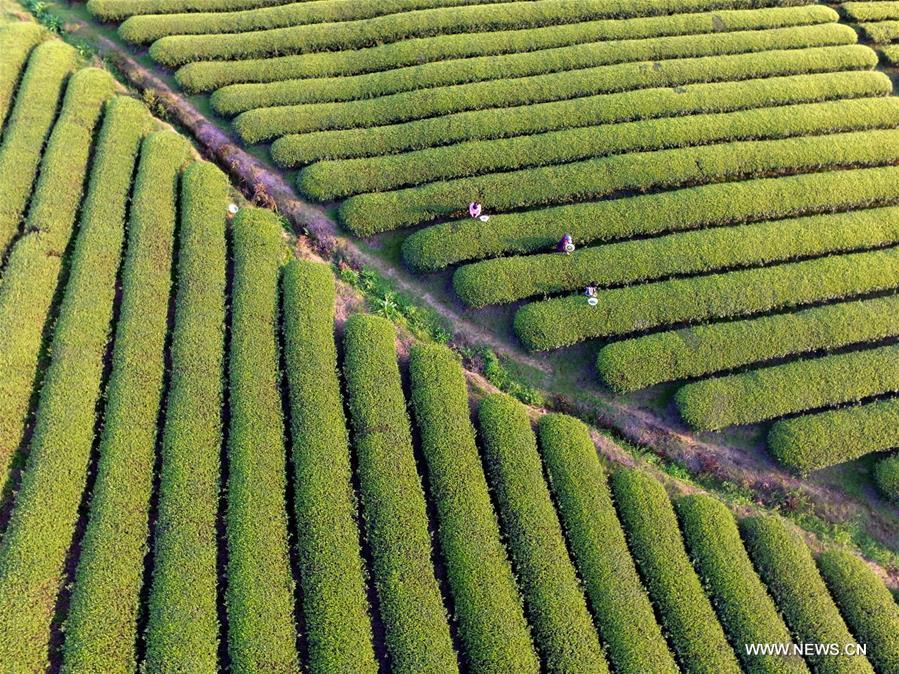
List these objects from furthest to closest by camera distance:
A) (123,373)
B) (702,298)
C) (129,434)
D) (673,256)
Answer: (673,256)
(702,298)
(123,373)
(129,434)

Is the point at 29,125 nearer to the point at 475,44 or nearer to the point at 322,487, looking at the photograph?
the point at 475,44

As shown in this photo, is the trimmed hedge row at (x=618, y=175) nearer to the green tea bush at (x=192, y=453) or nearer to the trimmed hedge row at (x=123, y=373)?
the green tea bush at (x=192, y=453)

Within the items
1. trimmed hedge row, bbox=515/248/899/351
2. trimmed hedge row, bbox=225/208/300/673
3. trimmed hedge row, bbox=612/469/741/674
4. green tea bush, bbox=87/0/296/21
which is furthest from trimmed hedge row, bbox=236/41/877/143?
trimmed hedge row, bbox=612/469/741/674

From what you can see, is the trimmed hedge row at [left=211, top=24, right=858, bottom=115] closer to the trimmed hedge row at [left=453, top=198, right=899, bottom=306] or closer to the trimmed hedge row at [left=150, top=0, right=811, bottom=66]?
the trimmed hedge row at [left=150, top=0, right=811, bottom=66]

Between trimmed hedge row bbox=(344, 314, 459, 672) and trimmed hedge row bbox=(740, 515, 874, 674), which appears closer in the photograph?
trimmed hedge row bbox=(344, 314, 459, 672)

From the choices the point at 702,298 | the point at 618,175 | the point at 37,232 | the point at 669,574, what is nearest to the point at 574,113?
the point at 618,175

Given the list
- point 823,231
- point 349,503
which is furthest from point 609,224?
point 349,503
